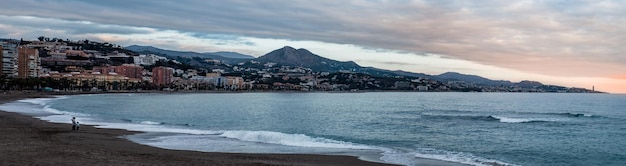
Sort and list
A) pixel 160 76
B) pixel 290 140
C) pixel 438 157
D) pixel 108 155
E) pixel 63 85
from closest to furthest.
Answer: pixel 108 155, pixel 438 157, pixel 290 140, pixel 63 85, pixel 160 76

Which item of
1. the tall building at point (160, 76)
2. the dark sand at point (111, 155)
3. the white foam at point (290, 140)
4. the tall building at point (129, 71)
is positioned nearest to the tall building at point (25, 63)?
the tall building at point (129, 71)

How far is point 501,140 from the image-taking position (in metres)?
28.6

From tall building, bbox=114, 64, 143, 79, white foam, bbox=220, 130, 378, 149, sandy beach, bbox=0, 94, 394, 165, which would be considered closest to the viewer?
sandy beach, bbox=0, 94, 394, 165

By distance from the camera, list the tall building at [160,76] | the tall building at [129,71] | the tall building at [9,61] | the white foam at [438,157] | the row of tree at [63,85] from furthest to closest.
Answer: the tall building at [160,76] → the tall building at [129,71] → the tall building at [9,61] → the row of tree at [63,85] → the white foam at [438,157]

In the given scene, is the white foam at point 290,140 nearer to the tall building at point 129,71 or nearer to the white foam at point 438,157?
the white foam at point 438,157

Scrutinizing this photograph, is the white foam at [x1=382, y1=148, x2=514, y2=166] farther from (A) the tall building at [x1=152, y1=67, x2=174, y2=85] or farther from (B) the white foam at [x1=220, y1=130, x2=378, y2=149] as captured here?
(A) the tall building at [x1=152, y1=67, x2=174, y2=85]

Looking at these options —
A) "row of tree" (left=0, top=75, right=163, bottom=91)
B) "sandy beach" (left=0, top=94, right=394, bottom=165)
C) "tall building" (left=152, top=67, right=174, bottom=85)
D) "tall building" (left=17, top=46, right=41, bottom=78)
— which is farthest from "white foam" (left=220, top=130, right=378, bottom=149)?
"tall building" (left=152, top=67, right=174, bottom=85)

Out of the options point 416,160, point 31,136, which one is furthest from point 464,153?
point 31,136

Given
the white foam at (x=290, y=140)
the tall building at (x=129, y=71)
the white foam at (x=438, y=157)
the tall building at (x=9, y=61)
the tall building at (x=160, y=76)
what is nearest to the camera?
the white foam at (x=438, y=157)

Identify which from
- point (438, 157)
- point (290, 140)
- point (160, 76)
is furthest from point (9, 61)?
point (438, 157)

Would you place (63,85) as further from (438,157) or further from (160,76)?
(438,157)

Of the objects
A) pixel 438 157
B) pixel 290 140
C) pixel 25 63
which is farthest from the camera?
pixel 25 63

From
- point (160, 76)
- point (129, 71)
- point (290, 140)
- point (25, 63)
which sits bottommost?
point (290, 140)

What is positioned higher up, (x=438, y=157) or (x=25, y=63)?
(x=25, y=63)
